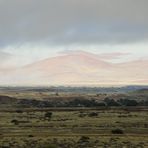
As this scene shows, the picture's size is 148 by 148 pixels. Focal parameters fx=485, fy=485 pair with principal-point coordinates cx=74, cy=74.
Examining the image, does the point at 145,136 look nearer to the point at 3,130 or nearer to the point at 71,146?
the point at 71,146

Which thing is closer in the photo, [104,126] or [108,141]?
[108,141]

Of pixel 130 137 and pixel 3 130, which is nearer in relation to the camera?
pixel 130 137

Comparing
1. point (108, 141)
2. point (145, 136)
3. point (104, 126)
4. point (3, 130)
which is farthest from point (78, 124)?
point (108, 141)

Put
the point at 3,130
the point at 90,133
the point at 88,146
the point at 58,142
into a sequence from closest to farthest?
the point at 88,146
the point at 58,142
the point at 90,133
the point at 3,130

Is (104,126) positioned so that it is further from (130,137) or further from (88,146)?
(88,146)

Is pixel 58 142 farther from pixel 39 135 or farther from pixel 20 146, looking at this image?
pixel 39 135

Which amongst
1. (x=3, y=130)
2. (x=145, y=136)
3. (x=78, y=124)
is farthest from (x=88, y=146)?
(x=78, y=124)

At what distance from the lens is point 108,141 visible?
4328 cm

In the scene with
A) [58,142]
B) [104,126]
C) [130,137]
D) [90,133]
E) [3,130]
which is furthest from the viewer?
[104,126]

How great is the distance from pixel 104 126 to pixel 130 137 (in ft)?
43.1

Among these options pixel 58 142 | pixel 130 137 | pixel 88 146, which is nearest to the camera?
pixel 88 146

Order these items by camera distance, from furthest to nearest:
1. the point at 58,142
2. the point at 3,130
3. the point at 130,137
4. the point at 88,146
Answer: the point at 3,130, the point at 130,137, the point at 58,142, the point at 88,146

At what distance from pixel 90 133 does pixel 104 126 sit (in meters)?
8.59

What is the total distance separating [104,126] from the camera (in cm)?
6053
